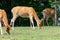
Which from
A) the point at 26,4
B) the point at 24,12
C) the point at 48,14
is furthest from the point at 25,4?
the point at 24,12

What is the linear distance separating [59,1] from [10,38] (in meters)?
15.4

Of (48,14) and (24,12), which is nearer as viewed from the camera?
(24,12)

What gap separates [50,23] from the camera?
29.1m

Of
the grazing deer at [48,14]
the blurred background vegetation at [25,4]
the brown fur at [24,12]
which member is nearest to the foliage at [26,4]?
the blurred background vegetation at [25,4]

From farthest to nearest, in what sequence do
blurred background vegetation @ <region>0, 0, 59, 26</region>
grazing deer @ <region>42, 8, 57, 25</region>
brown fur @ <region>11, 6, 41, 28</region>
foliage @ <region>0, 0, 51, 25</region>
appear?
foliage @ <region>0, 0, 51, 25</region> → blurred background vegetation @ <region>0, 0, 59, 26</region> → grazing deer @ <region>42, 8, 57, 25</region> → brown fur @ <region>11, 6, 41, 28</region>

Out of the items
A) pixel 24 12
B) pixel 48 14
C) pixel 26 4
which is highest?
pixel 26 4

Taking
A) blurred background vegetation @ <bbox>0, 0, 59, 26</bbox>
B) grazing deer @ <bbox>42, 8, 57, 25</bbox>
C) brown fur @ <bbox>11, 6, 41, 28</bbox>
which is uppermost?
blurred background vegetation @ <bbox>0, 0, 59, 26</bbox>

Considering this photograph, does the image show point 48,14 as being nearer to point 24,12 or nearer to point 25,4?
point 25,4

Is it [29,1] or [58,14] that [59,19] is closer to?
[58,14]

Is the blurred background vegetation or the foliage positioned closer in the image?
the blurred background vegetation

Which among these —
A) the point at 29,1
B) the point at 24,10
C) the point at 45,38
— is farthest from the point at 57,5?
the point at 45,38

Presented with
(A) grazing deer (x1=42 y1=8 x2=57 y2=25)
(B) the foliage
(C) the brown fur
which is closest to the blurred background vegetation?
(B) the foliage

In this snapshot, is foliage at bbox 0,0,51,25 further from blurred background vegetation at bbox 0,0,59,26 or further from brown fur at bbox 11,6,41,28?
brown fur at bbox 11,6,41,28

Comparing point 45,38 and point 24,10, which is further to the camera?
point 24,10
